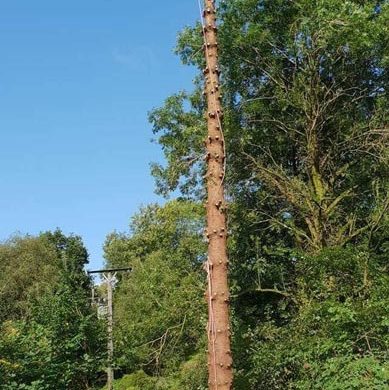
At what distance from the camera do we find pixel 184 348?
1140 centimetres

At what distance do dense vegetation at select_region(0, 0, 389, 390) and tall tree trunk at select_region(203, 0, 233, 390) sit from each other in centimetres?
374

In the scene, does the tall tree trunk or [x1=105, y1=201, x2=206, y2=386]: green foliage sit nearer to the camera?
the tall tree trunk

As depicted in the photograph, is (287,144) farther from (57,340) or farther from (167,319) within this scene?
(57,340)

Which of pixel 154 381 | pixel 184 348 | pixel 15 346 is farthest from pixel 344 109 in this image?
pixel 15 346

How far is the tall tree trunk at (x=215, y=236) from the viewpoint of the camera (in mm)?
4973

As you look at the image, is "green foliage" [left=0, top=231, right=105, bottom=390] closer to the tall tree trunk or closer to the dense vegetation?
the dense vegetation

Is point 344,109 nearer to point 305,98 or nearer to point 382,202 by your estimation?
point 305,98

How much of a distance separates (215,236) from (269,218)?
818 centimetres

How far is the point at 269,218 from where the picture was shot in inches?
523

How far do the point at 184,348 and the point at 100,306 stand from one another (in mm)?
2019

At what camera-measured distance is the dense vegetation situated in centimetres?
926

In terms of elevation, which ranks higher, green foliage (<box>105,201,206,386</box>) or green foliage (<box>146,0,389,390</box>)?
green foliage (<box>146,0,389,390</box>)

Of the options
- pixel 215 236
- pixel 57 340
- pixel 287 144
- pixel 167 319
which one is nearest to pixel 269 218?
pixel 287 144

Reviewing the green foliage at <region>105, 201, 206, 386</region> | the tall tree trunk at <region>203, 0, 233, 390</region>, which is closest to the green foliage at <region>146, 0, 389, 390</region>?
the green foliage at <region>105, 201, 206, 386</region>
